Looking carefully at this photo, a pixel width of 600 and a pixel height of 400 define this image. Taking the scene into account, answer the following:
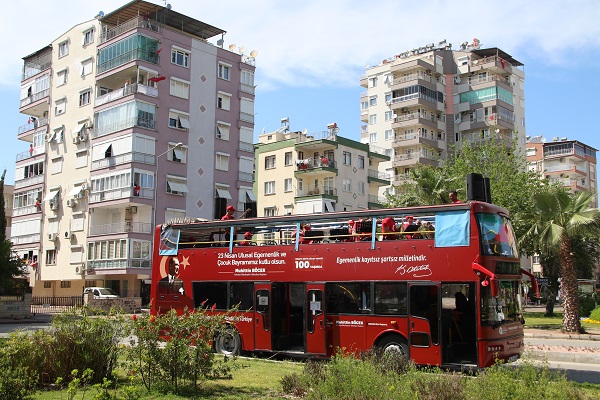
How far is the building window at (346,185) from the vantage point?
65.9m

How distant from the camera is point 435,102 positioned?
80938 millimetres

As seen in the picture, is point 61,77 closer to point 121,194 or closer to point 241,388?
point 121,194

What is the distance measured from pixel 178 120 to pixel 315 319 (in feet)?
132

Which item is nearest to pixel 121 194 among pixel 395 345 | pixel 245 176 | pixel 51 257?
pixel 245 176

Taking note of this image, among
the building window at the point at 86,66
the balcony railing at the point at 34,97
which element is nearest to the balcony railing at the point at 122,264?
the building window at the point at 86,66

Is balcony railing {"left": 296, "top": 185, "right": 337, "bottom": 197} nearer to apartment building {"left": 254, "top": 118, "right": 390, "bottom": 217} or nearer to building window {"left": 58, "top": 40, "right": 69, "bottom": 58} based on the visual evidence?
apartment building {"left": 254, "top": 118, "right": 390, "bottom": 217}

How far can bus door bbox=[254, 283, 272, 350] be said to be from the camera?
18031 millimetres

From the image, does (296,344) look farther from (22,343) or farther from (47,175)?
(47,175)

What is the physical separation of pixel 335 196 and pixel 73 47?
29.0m

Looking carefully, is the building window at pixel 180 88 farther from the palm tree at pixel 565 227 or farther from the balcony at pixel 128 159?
the palm tree at pixel 565 227

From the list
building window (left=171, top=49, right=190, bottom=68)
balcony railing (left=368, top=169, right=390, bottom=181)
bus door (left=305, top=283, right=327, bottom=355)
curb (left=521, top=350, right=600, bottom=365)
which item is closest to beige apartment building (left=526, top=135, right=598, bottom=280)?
balcony railing (left=368, top=169, right=390, bottom=181)

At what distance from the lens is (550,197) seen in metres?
28.2

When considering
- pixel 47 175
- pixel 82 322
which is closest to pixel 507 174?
pixel 82 322

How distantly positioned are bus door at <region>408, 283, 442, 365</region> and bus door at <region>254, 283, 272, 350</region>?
14.6ft
